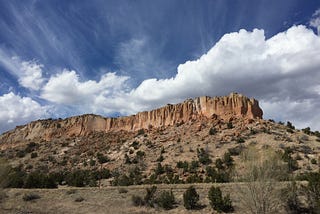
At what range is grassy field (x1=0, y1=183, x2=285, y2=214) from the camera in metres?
23.9

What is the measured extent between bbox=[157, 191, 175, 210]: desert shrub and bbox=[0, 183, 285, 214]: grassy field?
40 cm

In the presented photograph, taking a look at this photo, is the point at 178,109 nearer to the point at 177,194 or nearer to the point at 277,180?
the point at 177,194

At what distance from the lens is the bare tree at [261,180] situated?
18062 millimetres

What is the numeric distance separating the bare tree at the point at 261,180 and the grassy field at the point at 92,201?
10.6 feet

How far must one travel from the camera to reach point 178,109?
67.1 m

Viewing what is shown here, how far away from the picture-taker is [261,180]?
1809 cm

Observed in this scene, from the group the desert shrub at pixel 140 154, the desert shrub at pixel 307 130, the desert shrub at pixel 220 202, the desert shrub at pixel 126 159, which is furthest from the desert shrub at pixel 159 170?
the desert shrub at pixel 307 130

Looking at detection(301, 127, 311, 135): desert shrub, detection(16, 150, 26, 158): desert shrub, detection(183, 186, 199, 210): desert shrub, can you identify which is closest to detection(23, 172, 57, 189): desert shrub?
detection(183, 186, 199, 210): desert shrub

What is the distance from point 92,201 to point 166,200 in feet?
22.4

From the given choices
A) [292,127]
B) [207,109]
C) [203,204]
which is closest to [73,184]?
[203,204]

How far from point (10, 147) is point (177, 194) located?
211ft

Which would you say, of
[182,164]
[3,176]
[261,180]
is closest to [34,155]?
[182,164]

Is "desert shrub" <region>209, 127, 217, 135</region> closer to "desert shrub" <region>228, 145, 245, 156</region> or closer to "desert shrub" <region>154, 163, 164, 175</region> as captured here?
"desert shrub" <region>228, 145, 245, 156</region>

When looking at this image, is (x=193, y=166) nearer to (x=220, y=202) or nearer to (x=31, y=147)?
(x=220, y=202)
